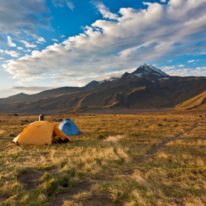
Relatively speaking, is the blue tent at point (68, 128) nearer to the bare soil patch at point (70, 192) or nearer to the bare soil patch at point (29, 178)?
the bare soil patch at point (29, 178)

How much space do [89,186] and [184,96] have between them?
648ft

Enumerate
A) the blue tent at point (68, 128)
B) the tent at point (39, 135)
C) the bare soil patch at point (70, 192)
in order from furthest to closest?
the blue tent at point (68, 128)
the tent at point (39, 135)
the bare soil patch at point (70, 192)

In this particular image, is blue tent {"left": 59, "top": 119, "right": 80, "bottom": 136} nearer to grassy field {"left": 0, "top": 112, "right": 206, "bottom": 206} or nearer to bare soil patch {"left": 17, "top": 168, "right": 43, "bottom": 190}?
grassy field {"left": 0, "top": 112, "right": 206, "bottom": 206}

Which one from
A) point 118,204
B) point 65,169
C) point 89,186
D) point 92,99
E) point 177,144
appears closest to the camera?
point 118,204

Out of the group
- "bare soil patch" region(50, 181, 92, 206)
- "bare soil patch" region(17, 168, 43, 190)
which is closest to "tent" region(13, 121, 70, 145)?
"bare soil patch" region(17, 168, 43, 190)

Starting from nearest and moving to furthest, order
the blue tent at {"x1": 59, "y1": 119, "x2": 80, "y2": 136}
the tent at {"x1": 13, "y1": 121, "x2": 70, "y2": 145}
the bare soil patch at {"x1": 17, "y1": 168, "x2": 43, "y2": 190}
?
the bare soil patch at {"x1": 17, "y1": 168, "x2": 43, "y2": 190} → the tent at {"x1": 13, "y1": 121, "x2": 70, "y2": 145} → the blue tent at {"x1": 59, "y1": 119, "x2": 80, "y2": 136}

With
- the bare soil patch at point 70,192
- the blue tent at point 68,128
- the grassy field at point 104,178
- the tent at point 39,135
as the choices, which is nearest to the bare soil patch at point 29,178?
the grassy field at point 104,178

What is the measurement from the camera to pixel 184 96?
195 metres

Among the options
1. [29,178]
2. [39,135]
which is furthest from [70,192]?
[39,135]

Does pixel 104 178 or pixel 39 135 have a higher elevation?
pixel 39 135

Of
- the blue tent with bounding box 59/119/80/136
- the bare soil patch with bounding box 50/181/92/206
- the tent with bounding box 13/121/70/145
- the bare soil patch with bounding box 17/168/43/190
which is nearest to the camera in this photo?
the bare soil patch with bounding box 50/181/92/206

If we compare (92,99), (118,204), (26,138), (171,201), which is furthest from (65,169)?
(92,99)

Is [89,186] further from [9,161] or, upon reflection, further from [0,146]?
[0,146]

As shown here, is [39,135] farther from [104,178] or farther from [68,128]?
[104,178]
